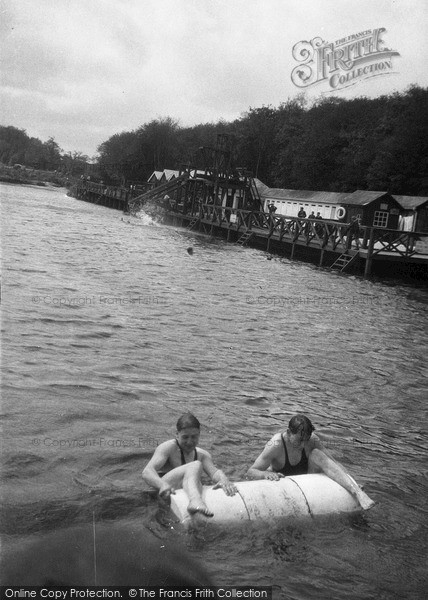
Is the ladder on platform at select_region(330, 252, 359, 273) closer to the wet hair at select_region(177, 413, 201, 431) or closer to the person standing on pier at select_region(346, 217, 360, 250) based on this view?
the person standing on pier at select_region(346, 217, 360, 250)

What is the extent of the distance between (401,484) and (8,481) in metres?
4.96

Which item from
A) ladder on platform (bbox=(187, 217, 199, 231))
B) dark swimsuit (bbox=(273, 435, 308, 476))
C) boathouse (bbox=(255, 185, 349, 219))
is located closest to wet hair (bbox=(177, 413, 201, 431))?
dark swimsuit (bbox=(273, 435, 308, 476))

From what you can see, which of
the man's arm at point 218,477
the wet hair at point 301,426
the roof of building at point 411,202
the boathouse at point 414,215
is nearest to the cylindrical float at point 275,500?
the man's arm at point 218,477

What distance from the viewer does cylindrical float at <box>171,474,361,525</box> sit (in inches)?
276

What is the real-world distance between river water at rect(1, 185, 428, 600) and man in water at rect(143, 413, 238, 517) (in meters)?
0.35

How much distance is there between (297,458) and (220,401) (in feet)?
11.6

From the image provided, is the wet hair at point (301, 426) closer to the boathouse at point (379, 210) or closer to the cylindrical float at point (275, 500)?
the cylindrical float at point (275, 500)

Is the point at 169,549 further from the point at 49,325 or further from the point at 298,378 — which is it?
the point at 49,325

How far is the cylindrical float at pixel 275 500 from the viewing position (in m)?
7.02

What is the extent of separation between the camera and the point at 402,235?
3375 cm

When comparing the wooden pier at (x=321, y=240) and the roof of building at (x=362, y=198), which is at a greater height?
the roof of building at (x=362, y=198)

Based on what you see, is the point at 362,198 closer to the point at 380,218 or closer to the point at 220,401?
the point at 380,218

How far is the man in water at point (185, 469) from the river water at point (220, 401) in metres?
0.35

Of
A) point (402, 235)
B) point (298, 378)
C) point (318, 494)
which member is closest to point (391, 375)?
point (298, 378)
